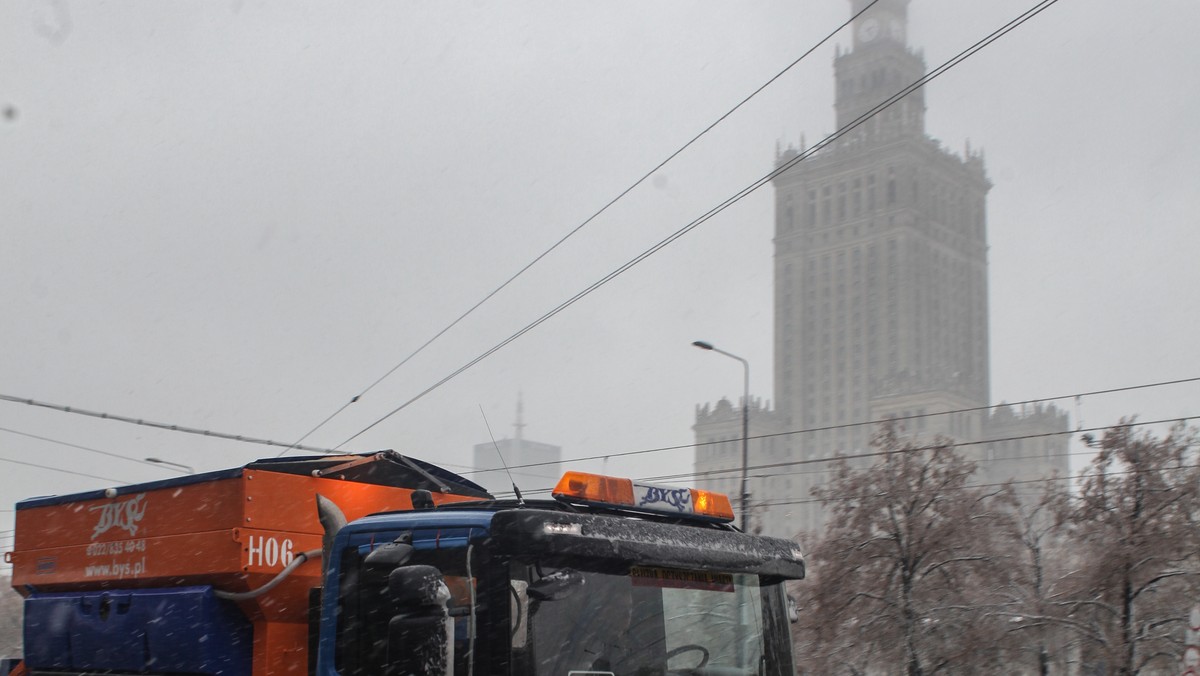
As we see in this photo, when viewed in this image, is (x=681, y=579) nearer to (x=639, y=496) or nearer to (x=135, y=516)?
(x=639, y=496)

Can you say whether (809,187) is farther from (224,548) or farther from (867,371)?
(224,548)

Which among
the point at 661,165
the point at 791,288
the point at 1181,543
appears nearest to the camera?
the point at 661,165

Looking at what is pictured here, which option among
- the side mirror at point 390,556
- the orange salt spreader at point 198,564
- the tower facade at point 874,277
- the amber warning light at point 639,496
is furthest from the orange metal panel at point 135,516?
the tower facade at point 874,277

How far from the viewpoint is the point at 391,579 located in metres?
4.93

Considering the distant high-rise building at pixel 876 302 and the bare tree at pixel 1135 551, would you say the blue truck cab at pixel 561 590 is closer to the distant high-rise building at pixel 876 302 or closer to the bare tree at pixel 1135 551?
the bare tree at pixel 1135 551

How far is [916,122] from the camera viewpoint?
18825 cm

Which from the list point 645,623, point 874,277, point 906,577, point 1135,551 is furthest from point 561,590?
point 874,277

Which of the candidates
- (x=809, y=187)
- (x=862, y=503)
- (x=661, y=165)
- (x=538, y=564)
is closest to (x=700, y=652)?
(x=538, y=564)

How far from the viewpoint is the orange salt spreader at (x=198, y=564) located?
6.05m

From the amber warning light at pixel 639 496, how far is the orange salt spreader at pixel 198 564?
1.56 meters

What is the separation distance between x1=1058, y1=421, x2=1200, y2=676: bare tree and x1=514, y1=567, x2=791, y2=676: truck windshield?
2495 cm

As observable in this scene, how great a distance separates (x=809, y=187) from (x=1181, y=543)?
506ft

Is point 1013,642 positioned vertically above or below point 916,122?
below

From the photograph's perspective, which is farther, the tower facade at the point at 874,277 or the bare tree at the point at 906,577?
the tower facade at the point at 874,277
